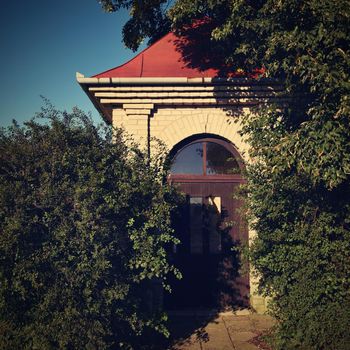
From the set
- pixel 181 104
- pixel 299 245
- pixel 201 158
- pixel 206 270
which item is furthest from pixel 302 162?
pixel 206 270

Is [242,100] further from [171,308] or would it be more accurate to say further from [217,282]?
[171,308]

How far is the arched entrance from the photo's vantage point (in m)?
6.02

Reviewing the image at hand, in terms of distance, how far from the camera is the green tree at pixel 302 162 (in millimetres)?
3768

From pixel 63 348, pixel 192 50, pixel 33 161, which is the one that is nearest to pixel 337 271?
pixel 63 348

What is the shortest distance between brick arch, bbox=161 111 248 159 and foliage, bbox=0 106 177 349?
6.40 ft

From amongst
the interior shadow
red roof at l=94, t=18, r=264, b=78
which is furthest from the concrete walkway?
red roof at l=94, t=18, r=264, b=78

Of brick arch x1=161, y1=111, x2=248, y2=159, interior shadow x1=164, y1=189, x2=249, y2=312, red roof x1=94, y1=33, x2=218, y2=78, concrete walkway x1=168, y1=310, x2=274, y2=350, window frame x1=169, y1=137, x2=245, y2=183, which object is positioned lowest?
concrete walkway x1=168, y1=310, x2=274, y2=350

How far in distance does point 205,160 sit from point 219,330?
3133 mm

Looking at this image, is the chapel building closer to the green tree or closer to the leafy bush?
the green tree

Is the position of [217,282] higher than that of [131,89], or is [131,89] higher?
[131,89]

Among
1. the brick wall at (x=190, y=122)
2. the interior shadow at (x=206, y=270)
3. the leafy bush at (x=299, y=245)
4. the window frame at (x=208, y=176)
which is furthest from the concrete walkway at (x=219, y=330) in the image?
the brick wall at (x=190, y=122)

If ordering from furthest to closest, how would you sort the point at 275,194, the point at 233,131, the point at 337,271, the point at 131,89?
1. the point at 233,131
2. the point at 131,89
3. the point at 275,194
4. the point at 337,271

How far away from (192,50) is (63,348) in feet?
18.9

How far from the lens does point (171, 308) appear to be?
6000mm
